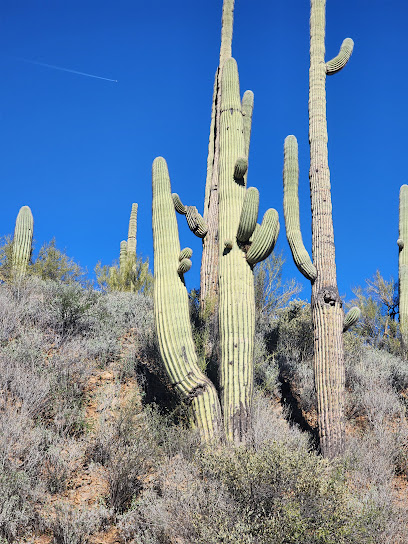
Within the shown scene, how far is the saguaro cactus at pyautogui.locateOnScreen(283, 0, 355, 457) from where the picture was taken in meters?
7.44

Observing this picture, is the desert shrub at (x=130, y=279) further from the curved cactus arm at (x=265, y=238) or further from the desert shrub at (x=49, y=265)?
the curved cactus arm at (x=265, y=238)

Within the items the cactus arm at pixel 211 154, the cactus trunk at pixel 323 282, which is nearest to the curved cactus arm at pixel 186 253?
the cactus trunk at pixel 323 282

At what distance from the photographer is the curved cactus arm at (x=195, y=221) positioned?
8.70m

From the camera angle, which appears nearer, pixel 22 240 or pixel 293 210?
pixel 293 210

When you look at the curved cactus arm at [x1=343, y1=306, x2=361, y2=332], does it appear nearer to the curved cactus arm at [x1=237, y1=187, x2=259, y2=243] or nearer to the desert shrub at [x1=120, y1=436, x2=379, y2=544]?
the curved cactus arm at [x1=237, y1=187, x2=259, y2=243]

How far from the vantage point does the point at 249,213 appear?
23.1ft

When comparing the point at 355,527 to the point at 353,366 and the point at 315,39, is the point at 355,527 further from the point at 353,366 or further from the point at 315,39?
the point at 315,39

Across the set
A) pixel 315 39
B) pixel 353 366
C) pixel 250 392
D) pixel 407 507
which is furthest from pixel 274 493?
pixel 315 39

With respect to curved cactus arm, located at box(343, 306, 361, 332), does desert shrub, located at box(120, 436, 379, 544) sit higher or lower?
lower

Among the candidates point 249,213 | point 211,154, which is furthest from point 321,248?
point 211,154

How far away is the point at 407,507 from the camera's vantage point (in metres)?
6.25

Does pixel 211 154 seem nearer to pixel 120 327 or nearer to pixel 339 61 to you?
pixel 339 61

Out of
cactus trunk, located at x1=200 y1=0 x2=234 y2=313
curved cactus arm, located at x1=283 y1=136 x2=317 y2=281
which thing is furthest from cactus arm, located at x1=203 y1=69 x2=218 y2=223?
curved cactus arm, located at x1=283 y1=136 x2=317 y2=281

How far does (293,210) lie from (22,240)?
21.1ft
